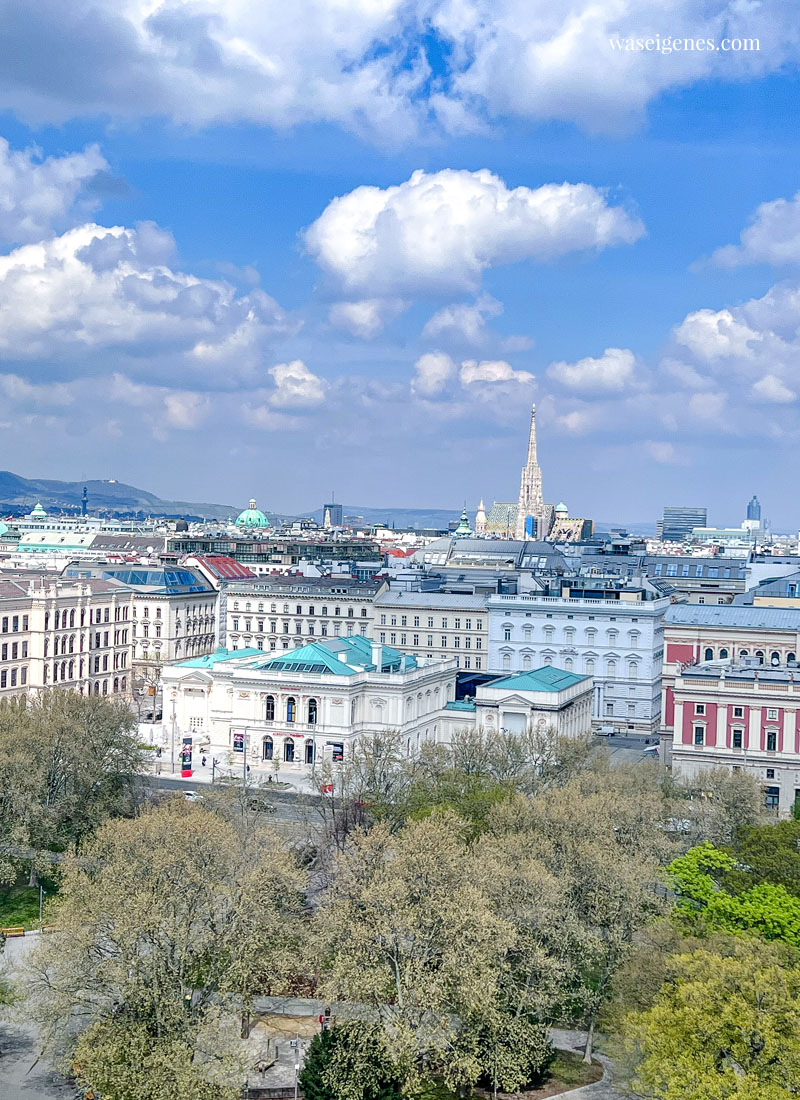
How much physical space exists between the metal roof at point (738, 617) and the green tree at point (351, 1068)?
74522mm

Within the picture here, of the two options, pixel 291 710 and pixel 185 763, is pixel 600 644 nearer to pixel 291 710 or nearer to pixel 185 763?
pixel 291 710

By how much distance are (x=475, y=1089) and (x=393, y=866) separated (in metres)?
9.53

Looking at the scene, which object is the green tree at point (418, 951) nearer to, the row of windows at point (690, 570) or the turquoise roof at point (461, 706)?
the turquoise roof at point (461, 706)

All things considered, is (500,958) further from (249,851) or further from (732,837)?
(732,837)

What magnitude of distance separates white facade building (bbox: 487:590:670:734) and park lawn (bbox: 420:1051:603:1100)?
7092 centimetres

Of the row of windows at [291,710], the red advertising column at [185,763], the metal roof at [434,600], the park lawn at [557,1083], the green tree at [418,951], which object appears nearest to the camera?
the green tree at [418,951]

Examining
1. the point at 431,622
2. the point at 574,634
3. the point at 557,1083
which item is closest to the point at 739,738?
the point at 557,1083

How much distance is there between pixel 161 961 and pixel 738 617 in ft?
259

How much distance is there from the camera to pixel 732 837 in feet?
205

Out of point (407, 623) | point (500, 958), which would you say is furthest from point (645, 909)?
point (407, 623)

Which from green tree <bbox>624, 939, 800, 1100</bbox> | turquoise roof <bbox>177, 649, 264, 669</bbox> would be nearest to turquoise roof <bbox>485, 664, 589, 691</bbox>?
Result: turquoise roof <bbox>177, 649, 264, 669</bbox>

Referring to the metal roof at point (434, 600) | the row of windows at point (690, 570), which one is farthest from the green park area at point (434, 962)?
the row of windows at point (690, 570)

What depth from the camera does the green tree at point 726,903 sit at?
45.1m

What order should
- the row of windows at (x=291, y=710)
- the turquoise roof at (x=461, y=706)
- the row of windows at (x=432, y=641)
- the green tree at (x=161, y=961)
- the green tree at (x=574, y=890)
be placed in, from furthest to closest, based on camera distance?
the row of windows at (x=432, y=641) → the turquoise roof at (x=461, y=706) → the row of windows at (x=291, y=710) → the green tree at (x=574, y=890) → the green tree at (x=161, y=961)
